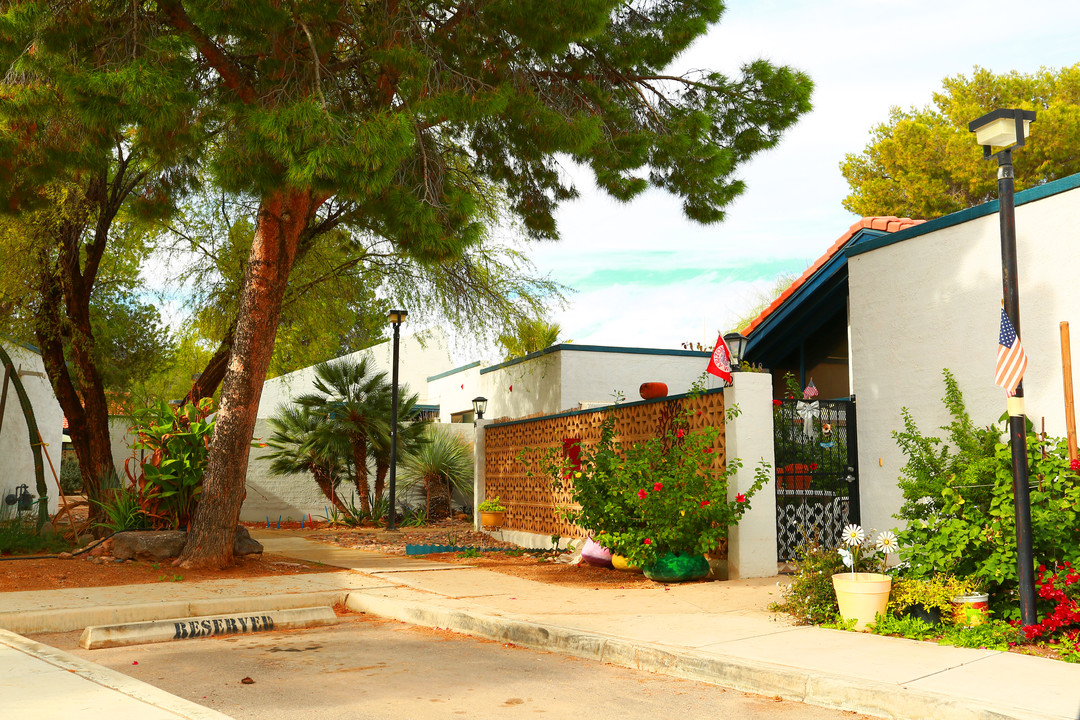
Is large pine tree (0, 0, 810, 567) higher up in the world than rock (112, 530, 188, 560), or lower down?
higher up

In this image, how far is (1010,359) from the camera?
21.8 feet

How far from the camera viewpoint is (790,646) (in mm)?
6457

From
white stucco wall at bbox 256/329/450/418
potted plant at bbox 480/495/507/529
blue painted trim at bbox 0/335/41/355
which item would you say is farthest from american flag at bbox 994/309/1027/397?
white stucco wall at bbox 256/329/450/418

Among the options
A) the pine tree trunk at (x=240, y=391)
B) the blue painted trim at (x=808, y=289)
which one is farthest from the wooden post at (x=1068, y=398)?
the pine tree trunk at (x=240, y=391)

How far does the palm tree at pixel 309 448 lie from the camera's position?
19.9m

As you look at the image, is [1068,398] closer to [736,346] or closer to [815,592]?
[815,592]

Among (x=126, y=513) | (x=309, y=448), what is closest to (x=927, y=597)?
(x=126, y=513)

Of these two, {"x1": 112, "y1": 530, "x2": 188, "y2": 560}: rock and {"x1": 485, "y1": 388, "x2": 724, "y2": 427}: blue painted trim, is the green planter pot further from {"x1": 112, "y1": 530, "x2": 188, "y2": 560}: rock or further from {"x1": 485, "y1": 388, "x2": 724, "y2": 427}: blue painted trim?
A: {"x1": 112, "y1": 530, "x2": 188, "y2": 560}: rock

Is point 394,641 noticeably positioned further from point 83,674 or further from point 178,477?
point 178,477

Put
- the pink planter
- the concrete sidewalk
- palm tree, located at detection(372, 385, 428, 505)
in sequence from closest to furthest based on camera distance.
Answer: the concrete sidewalk → the pink planter → palm tree, located at detection(372, 385, 428, 505)

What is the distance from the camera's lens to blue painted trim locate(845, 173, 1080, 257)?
27.3ft

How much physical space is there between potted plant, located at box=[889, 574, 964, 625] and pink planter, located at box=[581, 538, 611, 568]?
4623 millimetres

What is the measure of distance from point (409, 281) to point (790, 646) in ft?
42.4

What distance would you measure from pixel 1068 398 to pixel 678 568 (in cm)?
434
